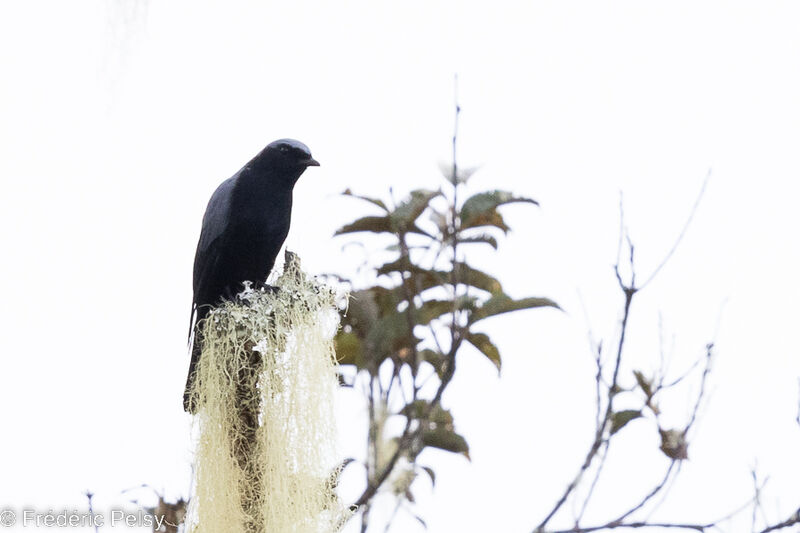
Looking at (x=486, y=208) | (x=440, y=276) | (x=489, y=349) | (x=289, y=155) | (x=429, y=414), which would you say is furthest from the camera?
(x=289, y=155)

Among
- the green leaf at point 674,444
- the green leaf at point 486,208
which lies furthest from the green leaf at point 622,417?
the green leaf at point 486,208

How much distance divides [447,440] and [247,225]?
985 millimetres

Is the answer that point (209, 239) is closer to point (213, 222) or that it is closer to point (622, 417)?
point (213, 222)

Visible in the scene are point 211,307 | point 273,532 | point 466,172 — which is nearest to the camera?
point 273,532

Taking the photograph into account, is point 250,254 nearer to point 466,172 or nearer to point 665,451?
point 466,172

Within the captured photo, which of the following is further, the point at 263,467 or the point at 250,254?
the point at 250,254

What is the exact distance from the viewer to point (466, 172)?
8.57 ft

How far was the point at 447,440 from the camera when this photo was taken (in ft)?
9.43

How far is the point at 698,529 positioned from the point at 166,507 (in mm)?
1719

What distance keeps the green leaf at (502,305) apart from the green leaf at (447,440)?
470 millimetres

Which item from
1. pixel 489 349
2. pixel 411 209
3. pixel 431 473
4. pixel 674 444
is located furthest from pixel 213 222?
pixel 674 444

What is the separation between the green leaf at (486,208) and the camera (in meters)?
2.61

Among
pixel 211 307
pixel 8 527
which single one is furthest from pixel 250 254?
pixel 8 527

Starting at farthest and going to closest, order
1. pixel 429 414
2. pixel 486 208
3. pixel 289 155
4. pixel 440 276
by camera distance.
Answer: pixel 289 155, pixel 440 276, pixel 486 208, pixel 429 414
